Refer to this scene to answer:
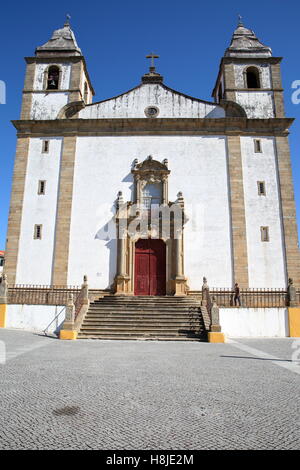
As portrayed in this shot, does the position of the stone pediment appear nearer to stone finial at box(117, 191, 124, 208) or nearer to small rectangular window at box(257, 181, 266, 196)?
small rectangular window at box(257, 181, 266, 196)

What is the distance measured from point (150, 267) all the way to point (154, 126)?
7.77m

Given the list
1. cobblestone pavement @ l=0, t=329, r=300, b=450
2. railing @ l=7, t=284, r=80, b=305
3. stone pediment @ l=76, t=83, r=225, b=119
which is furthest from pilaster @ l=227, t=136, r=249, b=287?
cobblestone pavement @ l=0, t=329, r=300, b=450

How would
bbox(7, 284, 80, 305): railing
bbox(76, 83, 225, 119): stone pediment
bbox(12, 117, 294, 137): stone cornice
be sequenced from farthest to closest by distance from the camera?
bbox(76, 83, 225, 119): stone pediment < bbox(12, 117, 294, 137): stone cornice < bbox(7, 284, 80, 305): railing

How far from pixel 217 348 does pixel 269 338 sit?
413 centimetres

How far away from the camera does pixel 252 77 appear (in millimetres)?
20750

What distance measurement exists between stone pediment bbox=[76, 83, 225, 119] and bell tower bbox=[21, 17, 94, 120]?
42.9 inches

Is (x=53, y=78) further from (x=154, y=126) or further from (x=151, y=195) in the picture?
(x=151, y=195)

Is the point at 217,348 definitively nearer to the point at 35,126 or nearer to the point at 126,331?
the point at 126,331

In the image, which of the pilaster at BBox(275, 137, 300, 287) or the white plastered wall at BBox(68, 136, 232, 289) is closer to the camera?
the pilaster at BBox(275, 137, 300, 287)

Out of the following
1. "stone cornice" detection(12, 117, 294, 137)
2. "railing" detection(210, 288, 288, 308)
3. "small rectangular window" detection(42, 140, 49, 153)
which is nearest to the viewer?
"railing" detection(210, 288, 288, 308)

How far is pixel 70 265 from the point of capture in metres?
17.0

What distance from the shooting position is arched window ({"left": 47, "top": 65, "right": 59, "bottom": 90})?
2042 centimetres

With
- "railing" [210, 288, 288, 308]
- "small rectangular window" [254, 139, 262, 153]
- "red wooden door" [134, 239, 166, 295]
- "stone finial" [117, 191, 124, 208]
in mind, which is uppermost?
"small rectangular window" [254, 139, 262, 153]
